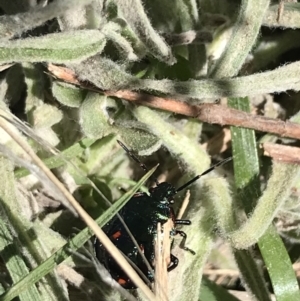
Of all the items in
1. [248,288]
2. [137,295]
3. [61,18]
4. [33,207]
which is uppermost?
[61,18]

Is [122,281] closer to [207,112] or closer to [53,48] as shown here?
[207,112]

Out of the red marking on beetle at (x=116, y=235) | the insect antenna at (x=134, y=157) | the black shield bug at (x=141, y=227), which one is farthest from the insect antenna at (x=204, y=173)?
the red marking on beetle at (x=116, y=235)

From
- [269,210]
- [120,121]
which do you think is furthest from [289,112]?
[120,121]

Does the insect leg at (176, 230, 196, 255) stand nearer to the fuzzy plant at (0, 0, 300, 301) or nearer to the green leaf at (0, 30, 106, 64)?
the fuzzy plant at (0, 0, 300, 301)

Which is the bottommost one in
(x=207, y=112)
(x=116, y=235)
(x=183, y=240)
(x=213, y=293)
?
(x=213, y=293)

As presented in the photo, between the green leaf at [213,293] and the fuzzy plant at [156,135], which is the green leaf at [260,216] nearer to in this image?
the fuzzy plant at [156,135]

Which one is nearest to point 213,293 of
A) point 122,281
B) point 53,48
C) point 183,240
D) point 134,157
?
point 183,240

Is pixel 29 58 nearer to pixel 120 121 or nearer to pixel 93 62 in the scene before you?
pixel 93 62
